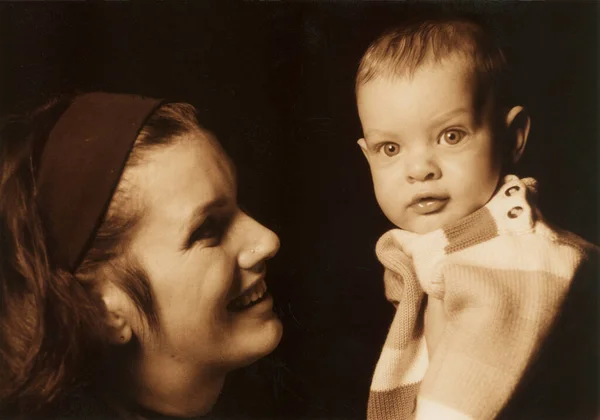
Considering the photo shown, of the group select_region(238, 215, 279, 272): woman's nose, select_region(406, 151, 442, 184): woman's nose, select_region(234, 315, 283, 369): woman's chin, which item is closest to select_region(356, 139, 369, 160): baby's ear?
select_region(406, 151, 442, 184): woman's nose

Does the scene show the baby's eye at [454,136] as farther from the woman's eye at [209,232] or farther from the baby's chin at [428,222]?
the woman's eye at [209,232]

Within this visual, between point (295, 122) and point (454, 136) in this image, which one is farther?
point (295, 122)

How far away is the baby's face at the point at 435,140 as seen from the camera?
4.04 feet

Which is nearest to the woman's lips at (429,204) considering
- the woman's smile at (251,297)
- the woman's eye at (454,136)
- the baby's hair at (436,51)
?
the woman's eye at (454,136)

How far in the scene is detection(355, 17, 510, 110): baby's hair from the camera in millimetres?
1241

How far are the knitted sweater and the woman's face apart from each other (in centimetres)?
29

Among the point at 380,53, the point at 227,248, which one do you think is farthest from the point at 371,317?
the point at 380,53

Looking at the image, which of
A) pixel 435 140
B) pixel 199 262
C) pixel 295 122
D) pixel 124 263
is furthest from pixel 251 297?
pixel 435 140

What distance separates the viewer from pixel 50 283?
1.27 metres

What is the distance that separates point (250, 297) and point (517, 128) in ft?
1.94

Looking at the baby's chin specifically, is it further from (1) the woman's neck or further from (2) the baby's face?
(1) the woman's neck

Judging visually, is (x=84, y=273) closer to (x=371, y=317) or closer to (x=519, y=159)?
(x=371, y=317)

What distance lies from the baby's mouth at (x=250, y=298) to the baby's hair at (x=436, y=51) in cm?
42

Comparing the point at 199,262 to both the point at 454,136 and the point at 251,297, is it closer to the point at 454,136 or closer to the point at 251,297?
the point at 251,297
